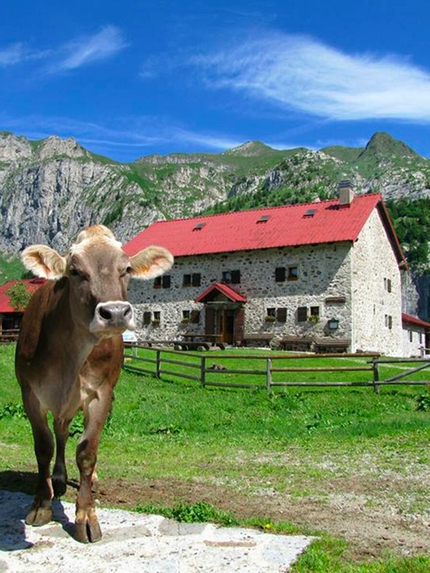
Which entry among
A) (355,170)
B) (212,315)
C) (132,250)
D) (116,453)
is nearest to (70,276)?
(116,453)

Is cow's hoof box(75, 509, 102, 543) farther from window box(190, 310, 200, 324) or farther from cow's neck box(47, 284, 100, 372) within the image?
window box(190, 310, 200, 324)

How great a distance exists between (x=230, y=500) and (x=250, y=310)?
107ft

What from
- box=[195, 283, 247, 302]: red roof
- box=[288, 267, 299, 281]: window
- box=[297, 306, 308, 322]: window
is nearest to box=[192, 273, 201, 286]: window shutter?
box=[195, 283, 247, 302]: red roof

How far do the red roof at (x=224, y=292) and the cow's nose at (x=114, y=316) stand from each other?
110ft

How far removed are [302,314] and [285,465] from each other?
94.3 feet

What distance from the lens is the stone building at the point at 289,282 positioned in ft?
117

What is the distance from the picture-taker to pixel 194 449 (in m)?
9.40

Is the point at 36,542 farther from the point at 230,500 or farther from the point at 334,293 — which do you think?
the point at 334,293

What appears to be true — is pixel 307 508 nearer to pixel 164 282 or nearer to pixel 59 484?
pixel 59 484

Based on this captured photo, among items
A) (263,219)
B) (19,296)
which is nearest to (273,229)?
(263,219)

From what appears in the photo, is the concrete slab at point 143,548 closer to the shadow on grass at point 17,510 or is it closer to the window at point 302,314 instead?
the shadow on grass at point 17,510

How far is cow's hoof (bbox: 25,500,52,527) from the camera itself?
497 centimetres

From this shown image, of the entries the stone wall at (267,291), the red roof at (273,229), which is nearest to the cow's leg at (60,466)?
the stone wall at (267,291)

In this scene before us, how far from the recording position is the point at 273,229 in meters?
39.9
